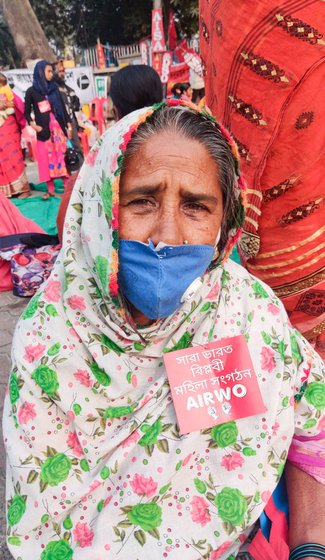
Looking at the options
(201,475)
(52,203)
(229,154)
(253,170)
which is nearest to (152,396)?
(201,475)

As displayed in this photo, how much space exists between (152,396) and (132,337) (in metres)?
0.19

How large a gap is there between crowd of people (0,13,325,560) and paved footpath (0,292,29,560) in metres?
0.46

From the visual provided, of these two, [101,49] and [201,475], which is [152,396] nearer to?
[201,475]

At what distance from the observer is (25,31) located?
15.1 meters

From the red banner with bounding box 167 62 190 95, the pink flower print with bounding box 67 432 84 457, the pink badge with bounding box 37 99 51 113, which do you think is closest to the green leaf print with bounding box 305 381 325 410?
the pink flower print with bounding box 67 432 84 457

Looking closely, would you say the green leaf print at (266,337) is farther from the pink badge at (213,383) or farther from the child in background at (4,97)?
the child in background at (4,97)

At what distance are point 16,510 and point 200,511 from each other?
0.52 meters

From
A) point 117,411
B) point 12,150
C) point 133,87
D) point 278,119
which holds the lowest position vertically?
point 12,150

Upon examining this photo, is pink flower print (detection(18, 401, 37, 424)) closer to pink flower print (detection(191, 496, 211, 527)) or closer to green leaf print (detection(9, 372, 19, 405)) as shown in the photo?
green leaf print (detection(9, 372, 19, 405))

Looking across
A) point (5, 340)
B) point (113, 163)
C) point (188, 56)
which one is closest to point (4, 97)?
point (5, 340)

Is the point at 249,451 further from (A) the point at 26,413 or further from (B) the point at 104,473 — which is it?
(A) the point at 26,413

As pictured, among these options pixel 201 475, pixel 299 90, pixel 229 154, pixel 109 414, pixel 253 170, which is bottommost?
pixel 201 475

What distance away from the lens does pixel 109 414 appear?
1.17 meters

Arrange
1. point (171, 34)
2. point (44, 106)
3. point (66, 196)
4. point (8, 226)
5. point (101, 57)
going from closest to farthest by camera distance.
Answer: point (66, 196) < point (8, 226) < point (44, 106) < point (171, 34) < point (101, 57)
